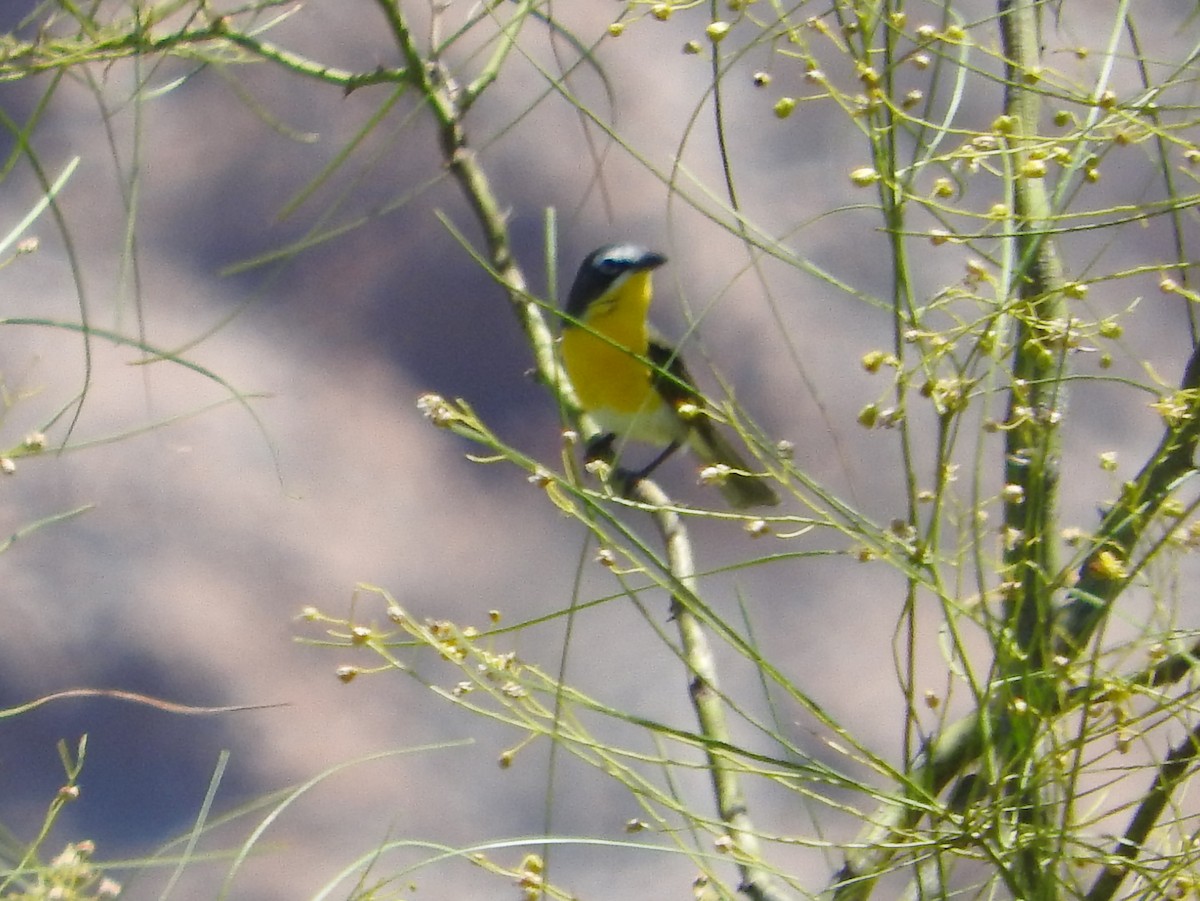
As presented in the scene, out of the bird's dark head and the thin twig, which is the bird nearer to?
the bird's dark head

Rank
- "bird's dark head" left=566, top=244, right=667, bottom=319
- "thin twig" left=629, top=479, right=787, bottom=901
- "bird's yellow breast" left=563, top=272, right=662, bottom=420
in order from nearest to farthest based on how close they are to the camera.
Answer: "thin twig" left=629, top=479, right=787, bottom=901 → "bird's dark head" left=566, top=244, right=667, bottom=319 → "bird's yellow breast" left=563, top=272, right=662, bottom=420

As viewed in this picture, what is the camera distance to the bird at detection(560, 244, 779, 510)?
52.1 inches

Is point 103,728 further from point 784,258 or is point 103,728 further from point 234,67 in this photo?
point 784,258

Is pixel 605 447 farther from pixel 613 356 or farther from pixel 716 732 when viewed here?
pixel 716 732

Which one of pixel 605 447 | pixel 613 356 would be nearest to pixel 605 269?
pixel 613 356

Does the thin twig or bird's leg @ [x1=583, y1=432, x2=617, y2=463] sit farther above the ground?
bird's leg @ [x1=583, y1=432, x2=617, y2=463]

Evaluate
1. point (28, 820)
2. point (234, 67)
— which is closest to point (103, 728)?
point (28, 820)

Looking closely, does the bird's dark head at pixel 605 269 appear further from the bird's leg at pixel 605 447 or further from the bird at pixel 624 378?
the bird's leg at pixel 605 447

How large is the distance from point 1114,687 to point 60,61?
496 millimetres

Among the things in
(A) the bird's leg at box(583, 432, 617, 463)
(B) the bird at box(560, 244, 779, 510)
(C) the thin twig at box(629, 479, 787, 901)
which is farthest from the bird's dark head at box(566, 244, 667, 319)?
(C) the thin twig at box(629, 479, 787, 901)

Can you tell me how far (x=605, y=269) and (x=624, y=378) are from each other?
113mm

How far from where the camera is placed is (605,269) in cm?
132

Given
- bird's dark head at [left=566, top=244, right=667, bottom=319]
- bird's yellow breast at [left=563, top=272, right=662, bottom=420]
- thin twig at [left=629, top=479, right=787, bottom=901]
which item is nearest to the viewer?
thin twig at [left=629, top=479, right=787, bottom=901]

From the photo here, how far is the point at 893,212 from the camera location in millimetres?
440
